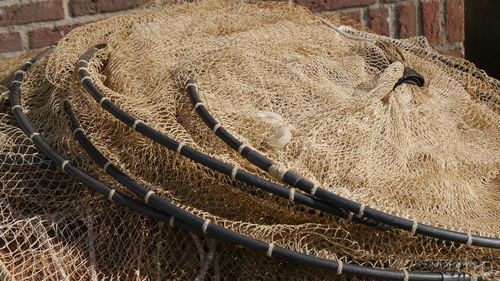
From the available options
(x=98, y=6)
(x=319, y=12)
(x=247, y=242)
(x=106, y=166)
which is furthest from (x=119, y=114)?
(x=319, y=12)

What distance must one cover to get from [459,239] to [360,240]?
0.16 meters

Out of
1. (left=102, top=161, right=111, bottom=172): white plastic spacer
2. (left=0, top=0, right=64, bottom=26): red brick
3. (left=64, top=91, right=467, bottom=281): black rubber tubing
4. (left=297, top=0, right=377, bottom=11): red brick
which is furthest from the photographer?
(left=297, top=0, right=377, bottom=11): red brick

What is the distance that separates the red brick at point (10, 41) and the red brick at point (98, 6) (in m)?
0.18

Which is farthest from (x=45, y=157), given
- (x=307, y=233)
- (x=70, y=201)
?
(x=307, y=233)

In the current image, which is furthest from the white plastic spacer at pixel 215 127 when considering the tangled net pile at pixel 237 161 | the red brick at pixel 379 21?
the red brick at pixel 379 21

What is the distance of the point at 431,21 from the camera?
7.34 feet

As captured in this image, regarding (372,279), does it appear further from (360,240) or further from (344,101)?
(344,101)

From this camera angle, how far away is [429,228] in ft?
3.64

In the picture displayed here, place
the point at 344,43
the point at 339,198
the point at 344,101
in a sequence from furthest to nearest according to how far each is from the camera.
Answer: the point at 344,43, the point at 344,101, the point at 339,198

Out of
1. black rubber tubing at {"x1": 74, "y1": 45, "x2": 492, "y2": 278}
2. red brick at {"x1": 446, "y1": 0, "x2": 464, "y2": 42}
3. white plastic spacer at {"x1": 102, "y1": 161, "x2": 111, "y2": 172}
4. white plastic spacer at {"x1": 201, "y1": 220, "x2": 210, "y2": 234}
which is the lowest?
red brick at {"x1": 446, "y1": 0, "x2": 464, "y2": 42}

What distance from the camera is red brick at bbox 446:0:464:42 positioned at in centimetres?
223

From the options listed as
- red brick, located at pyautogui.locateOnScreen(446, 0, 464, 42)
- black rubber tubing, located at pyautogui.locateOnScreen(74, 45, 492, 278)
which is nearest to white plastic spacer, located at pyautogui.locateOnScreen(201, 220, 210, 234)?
black rubber tubing, located at pyautogui.locateOnScreen(74, 45, 492, 278)

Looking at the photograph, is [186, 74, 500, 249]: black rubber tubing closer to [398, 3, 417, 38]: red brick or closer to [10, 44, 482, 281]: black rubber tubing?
[10, 44, 482, 281]: black rubber tubing

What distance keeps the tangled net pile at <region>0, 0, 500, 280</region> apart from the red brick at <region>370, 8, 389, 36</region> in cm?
67
